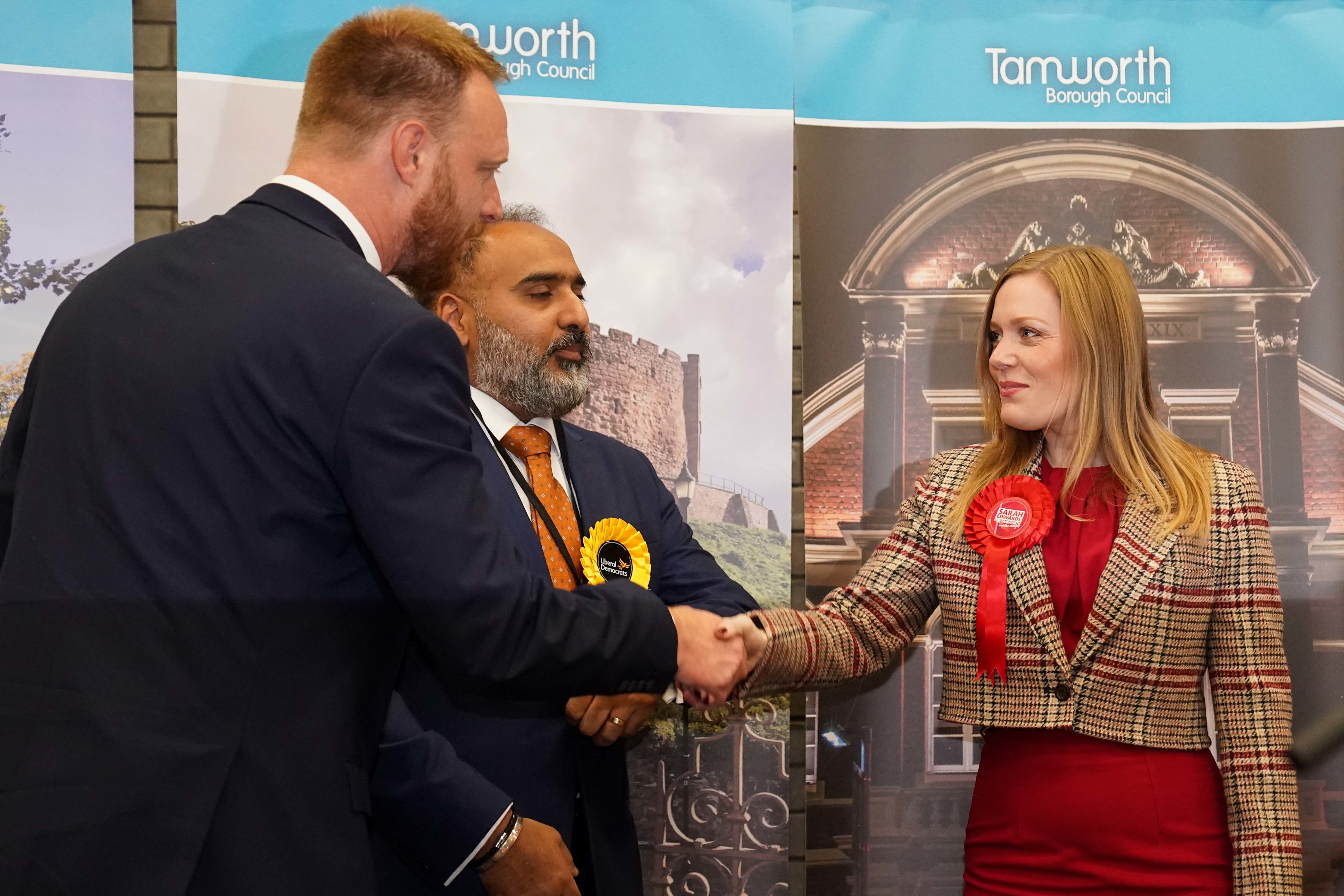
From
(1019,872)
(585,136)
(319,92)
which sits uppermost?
(585,136)

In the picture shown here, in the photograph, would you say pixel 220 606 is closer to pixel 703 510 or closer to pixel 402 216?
pixel 402 216

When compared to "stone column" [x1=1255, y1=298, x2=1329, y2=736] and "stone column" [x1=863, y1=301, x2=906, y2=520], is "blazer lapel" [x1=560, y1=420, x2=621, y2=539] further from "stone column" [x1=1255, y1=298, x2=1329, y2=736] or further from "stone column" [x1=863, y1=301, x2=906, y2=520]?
"stone column" [x1=1255, y1=298, x2=1329, y2=736]

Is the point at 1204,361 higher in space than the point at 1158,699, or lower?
higher

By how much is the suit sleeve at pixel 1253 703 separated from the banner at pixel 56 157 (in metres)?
2.67

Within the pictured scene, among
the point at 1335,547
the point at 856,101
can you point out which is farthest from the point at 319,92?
the point at 1335,547

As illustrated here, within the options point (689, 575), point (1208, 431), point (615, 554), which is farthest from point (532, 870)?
point (1208, 431)

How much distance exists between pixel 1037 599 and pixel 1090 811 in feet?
1.39

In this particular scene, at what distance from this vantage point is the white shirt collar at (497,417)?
2535 mm

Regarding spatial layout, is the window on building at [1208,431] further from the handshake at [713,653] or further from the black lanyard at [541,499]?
the black lanyard at [541,499]

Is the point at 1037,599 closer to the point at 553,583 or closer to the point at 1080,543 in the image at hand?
the point at 1080,543

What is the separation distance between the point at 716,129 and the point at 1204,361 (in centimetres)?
148

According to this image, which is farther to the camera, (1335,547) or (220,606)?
(1335,547)

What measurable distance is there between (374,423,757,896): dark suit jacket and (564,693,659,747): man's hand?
0.10 ft

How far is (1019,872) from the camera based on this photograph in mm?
2328
